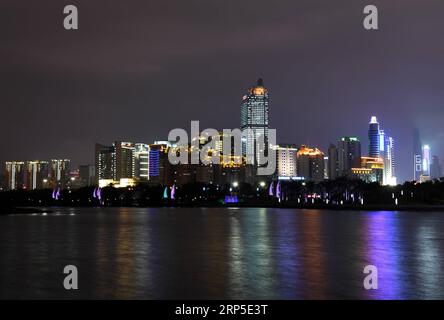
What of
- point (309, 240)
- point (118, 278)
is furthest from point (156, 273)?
point (309, 240)

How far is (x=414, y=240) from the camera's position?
47312 millimetres

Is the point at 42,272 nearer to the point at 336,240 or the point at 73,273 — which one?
the point at 73,273

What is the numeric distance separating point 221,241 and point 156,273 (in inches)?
722

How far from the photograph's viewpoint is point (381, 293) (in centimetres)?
2189
